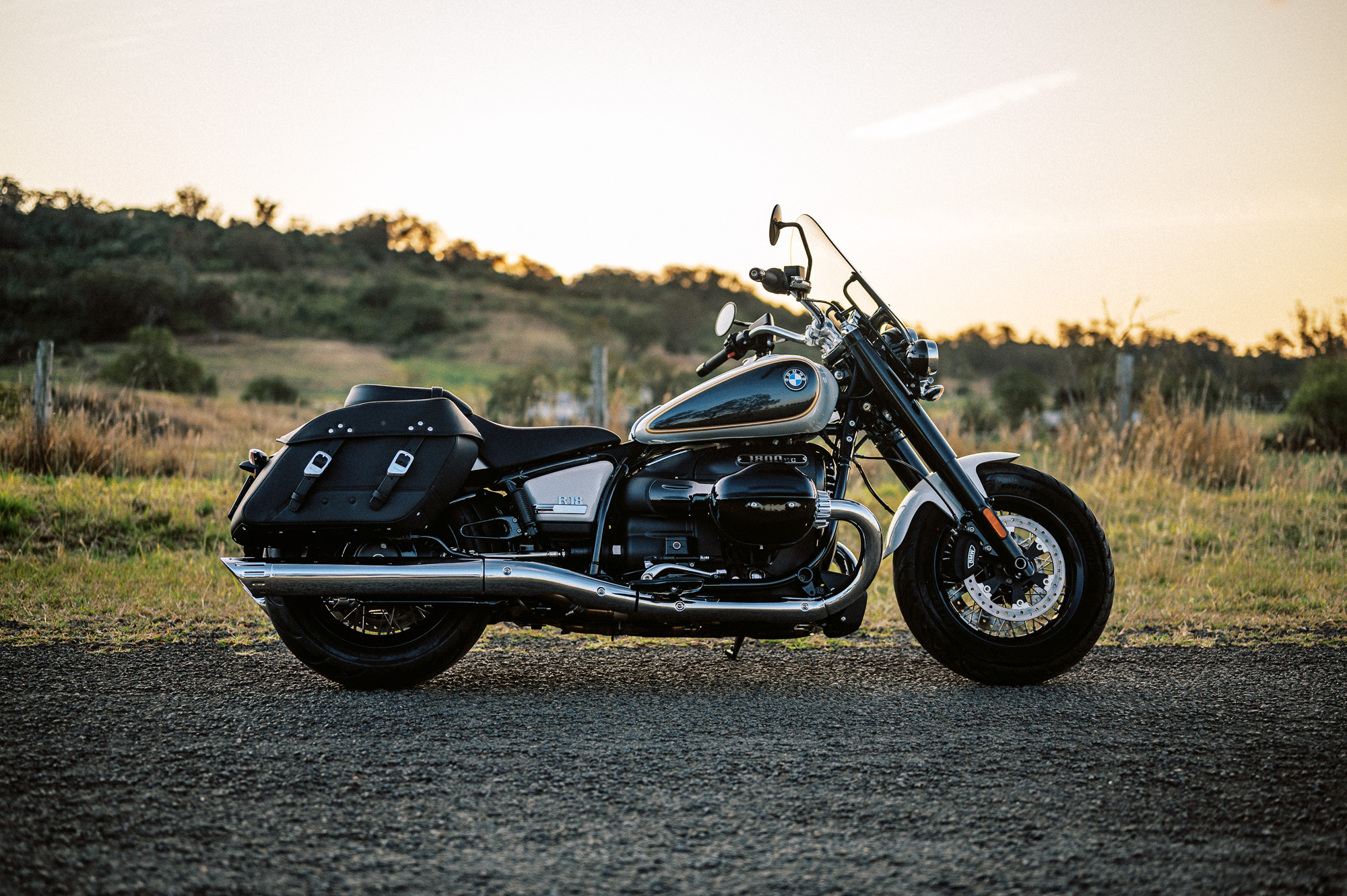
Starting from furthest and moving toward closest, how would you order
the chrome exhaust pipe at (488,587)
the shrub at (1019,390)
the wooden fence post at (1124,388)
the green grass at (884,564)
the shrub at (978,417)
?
the shrub at (1019,390) < the shrub at (978,417) < the wooden fence post at (1124,388) < the green grass at (884,564) < the chrome exhaust pipe at (488,587)

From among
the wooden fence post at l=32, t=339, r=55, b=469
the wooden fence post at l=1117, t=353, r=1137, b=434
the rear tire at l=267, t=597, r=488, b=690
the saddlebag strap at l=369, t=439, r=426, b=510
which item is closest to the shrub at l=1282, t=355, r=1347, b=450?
the wooden fence post at l=1117, t=353, r=1137, b=434

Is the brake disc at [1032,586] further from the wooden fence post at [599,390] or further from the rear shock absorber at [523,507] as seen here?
the wooden fence post at [599,390]

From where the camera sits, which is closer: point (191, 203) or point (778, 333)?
point (778, 333)

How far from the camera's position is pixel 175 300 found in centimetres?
4891

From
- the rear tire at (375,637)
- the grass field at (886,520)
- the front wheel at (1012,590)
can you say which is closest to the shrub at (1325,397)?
the grass field at (886,520)

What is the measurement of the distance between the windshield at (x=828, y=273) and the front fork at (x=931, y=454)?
0.64ft

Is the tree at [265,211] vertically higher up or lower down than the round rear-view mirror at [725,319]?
higher up

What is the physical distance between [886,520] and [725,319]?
5.68 m

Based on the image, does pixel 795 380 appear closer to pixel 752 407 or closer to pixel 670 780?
pixel 752 407

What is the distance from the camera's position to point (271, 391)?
111ft

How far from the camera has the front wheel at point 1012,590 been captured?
439 centimetres

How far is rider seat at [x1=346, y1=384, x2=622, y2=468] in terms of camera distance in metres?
4.38

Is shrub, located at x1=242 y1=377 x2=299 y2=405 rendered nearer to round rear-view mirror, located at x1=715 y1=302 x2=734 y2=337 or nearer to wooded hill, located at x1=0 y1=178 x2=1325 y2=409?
wooded hill, located at x1=0 y1=178 x2=1325 y2=409

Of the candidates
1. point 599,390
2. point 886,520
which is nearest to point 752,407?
point 886,520
